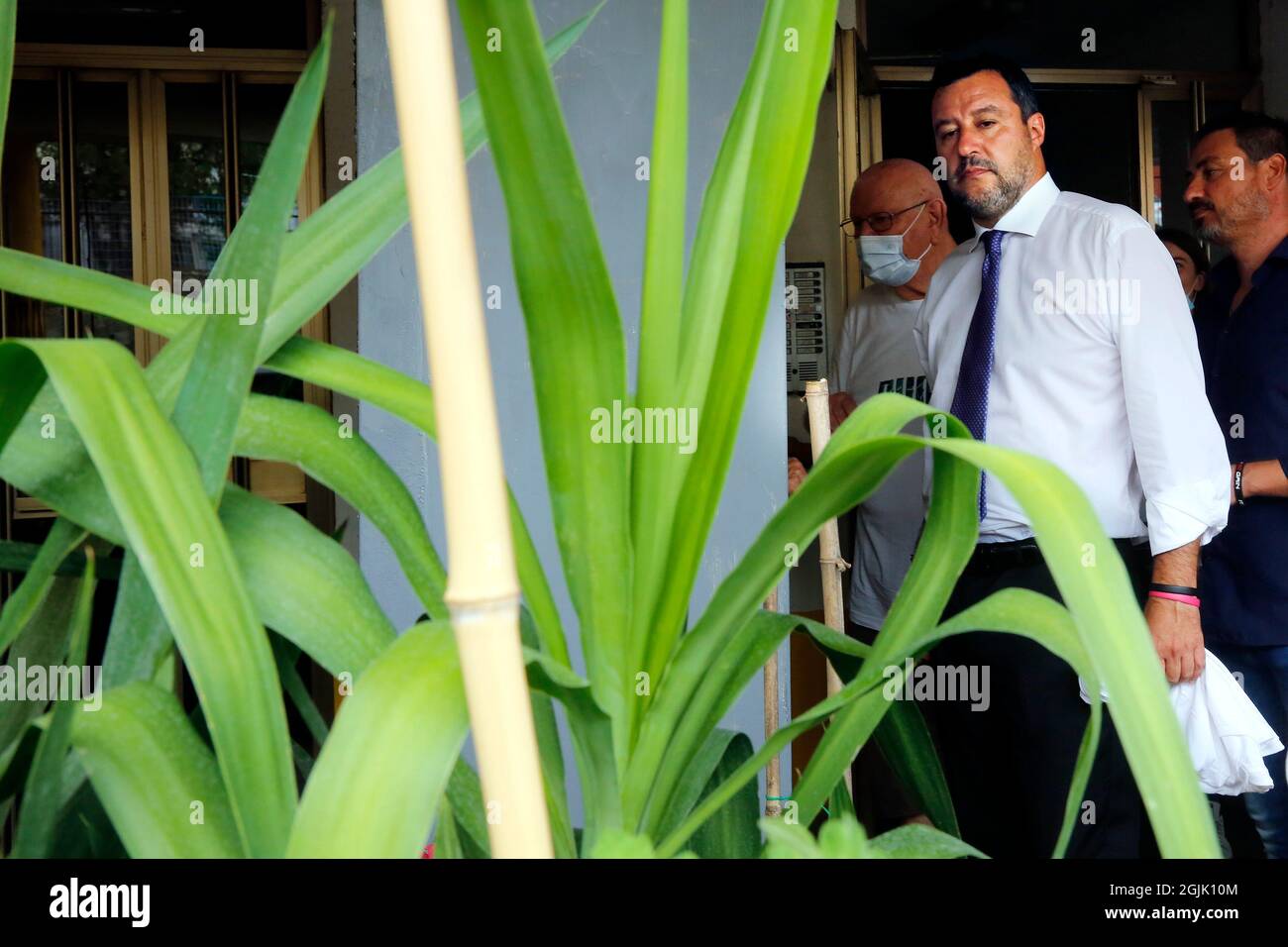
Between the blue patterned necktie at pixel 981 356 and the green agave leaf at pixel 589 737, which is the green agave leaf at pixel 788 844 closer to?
the green agave leaf at pixel 589 737

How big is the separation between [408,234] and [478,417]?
137 cm

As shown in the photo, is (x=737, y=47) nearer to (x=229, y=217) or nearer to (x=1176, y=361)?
(x=1176, y=361)

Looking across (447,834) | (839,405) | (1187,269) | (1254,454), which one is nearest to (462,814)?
(447,834)

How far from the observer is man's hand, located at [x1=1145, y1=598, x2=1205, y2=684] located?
159 centimetres

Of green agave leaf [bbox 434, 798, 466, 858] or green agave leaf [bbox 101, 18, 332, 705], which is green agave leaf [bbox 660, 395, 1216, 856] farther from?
green agave leaf [bbox 101, 18, 332, 705]

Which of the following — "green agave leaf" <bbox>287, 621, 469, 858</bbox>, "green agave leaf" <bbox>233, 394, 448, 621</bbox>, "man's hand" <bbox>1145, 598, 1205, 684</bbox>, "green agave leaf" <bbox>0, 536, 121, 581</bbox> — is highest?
"green agave leaf" <bbox>233, 394, 448, 621</bbox>

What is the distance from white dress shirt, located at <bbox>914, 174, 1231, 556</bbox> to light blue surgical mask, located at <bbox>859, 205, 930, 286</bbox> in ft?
3.30

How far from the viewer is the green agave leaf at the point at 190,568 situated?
475 mm

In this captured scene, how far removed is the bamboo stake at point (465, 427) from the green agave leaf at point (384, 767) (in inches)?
0.8

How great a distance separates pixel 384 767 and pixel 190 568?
0.48 feet

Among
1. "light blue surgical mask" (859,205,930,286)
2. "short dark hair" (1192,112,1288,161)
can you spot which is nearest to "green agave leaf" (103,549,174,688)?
"short dark hair" (1192,112,1288,161)

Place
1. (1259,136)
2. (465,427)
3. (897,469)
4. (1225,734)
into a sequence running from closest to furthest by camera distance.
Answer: (465,427) < (1225,734) < (1259,136) < (897,469)

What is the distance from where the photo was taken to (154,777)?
485 mm

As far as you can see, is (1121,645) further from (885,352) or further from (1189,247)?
(1189,247)
